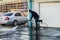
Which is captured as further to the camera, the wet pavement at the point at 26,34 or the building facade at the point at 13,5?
the building facade at the point at 13,5

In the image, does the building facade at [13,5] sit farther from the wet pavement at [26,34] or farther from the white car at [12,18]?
the wet pavement at [26,34]

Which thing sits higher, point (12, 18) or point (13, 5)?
point (13, 5)

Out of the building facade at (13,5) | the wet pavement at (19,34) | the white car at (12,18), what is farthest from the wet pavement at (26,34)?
the building facade at (13,5)

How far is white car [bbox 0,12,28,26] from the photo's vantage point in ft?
16.7

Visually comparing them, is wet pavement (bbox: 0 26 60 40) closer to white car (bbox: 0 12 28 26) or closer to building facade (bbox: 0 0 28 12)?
white car (bbox: 0 12 28 26)

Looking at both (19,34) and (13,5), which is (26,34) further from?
(13,5)

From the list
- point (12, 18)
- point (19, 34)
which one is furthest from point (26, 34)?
point (12, 18)

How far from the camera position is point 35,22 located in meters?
5.02

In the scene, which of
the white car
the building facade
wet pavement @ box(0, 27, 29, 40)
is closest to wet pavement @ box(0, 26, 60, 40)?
wet pavement @ box(0, 27, 29, 40)

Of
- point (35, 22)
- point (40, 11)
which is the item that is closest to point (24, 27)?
point (35, 22)

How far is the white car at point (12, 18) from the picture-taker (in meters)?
5.08

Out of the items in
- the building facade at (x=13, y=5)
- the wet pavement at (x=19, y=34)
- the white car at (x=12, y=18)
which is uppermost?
the building facade at (x=13, y=5)

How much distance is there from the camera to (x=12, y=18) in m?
5.11

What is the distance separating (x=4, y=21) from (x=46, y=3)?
4.36 feet
